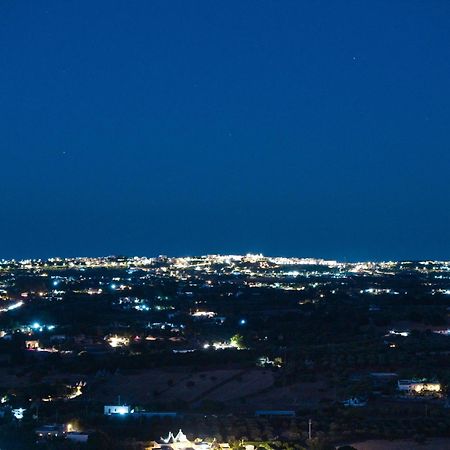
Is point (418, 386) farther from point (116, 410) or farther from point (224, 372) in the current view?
point (116, 410)

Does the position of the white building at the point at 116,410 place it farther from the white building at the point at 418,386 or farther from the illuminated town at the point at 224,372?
the white building at the point at 418,386

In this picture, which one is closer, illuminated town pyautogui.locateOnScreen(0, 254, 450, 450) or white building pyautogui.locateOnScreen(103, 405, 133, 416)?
illuminated town pyautogui.locateOnScreen(0, 254, 450, 450)

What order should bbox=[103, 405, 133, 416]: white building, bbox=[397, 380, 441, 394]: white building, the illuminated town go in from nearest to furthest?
the illuminated town
bbox=[103, 405, 133, 416]: white building
bbox=[397, 380, 441, 394]: white building

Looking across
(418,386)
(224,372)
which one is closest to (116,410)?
(224,372)

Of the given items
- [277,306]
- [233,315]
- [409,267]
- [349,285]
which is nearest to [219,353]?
[233,315]

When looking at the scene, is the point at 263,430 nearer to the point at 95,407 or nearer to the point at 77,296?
the point at 95,407

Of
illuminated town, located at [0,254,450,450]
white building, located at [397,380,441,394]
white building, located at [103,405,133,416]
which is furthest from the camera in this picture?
white building, located at [397,380,441,394]

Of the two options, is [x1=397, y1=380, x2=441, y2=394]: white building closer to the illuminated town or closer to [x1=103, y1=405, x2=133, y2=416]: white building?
the illuminated town

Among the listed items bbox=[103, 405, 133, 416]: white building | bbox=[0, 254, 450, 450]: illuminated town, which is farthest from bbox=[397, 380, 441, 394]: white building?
bbox=[103, 405, 133, 416]: white building
